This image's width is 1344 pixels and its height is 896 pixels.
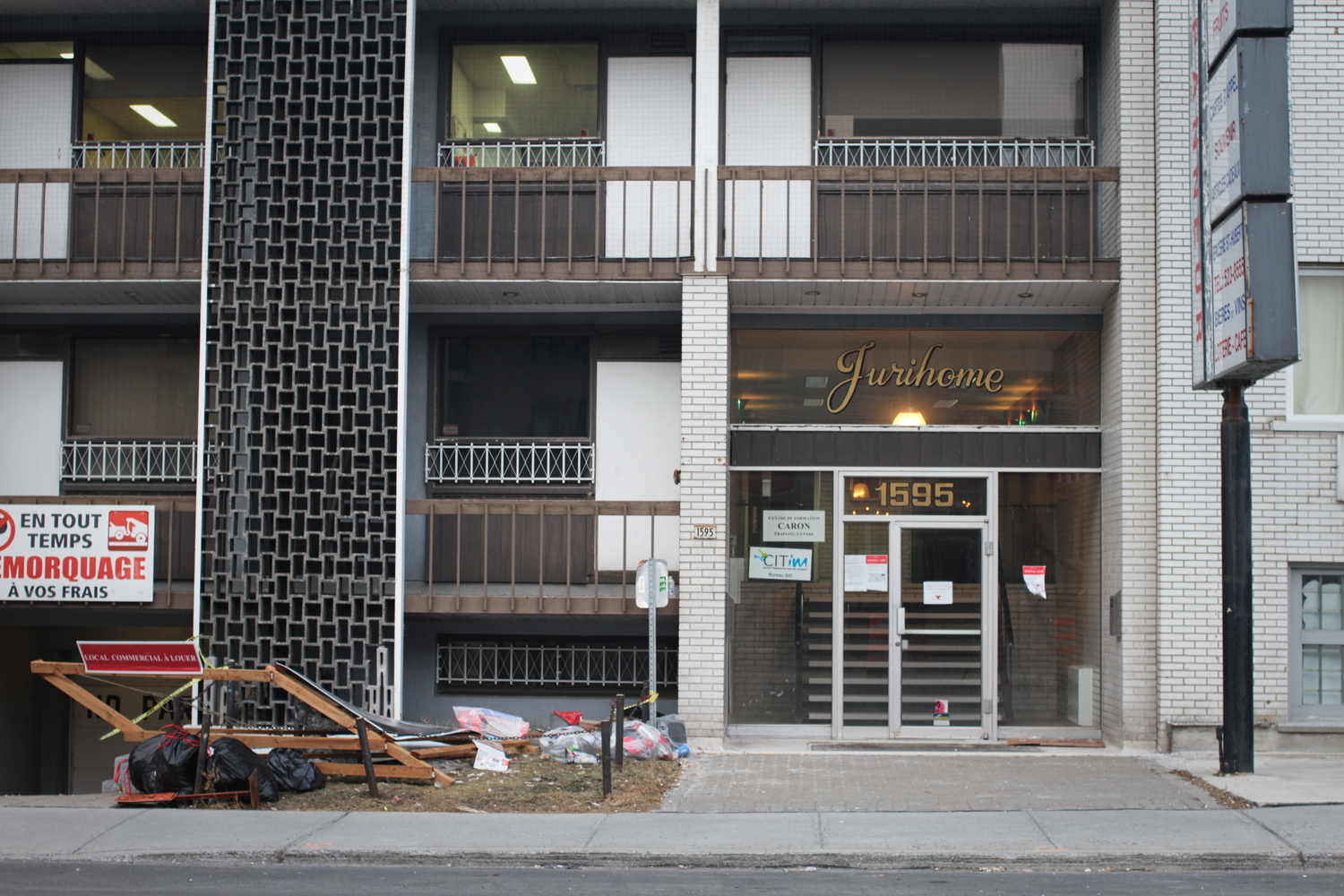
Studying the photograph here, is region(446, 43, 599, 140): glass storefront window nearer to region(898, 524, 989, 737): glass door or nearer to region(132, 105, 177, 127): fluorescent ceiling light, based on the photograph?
region(132, 105, 177, 127): fluorescent ceiling light

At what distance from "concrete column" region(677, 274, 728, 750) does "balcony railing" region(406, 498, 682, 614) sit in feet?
1.94

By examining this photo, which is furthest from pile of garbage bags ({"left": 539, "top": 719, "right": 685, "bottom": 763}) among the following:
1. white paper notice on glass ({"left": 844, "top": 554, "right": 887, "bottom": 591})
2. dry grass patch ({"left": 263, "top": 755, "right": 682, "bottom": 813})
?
white paper notice on glass ({"left": 844, "top": 554, "right": 887, "bottom": 591})

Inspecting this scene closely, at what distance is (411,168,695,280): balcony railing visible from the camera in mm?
12000

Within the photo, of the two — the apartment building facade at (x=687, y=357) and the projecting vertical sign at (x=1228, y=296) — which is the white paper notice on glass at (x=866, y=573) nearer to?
the apartment building facade at (x=687, y=357)

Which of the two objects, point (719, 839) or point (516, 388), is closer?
point (719, 839)

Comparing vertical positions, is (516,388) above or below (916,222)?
below

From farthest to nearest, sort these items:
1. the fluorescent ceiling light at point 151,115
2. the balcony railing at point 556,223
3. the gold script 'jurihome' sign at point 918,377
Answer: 1. the fluorescent ceiling light at point 151,115
2. the gold script 'jurihome' sign at point 918,377
3. the balcony railing at point 556,223

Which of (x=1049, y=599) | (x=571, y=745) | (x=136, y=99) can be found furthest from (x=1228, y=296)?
(x=136, y=99)

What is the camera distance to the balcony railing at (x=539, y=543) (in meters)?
12.2

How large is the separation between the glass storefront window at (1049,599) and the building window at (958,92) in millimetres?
3741

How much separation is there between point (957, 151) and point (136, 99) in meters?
9.09

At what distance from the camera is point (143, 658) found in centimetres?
1016

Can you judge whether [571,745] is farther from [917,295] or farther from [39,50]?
[39,50]

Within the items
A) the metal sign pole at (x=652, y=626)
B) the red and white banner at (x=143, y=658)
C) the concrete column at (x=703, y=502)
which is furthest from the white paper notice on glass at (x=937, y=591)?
the red and white banner at (x=143, y=658)
